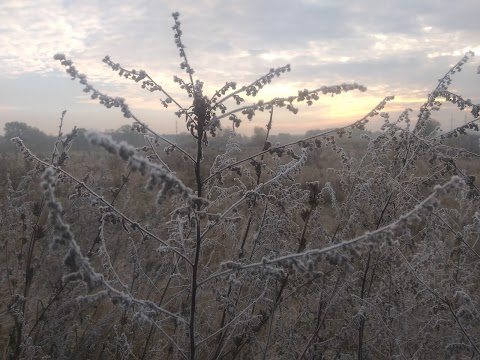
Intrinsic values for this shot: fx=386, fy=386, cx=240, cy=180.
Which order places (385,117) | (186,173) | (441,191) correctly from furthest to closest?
(186,173) → (385,117) → (441,191)

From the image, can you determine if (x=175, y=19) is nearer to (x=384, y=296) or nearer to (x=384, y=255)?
(x=384, y=255)

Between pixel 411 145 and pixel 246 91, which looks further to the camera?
pixel 411 145

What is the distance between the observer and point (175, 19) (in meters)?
2.13

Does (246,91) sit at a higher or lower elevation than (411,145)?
higher

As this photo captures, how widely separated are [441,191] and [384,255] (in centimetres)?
202

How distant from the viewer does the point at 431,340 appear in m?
3.56

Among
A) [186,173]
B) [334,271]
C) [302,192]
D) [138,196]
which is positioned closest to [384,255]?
[334,271]

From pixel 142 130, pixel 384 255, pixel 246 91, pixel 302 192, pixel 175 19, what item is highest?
pixel 175 19

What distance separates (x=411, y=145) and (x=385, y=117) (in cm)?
47

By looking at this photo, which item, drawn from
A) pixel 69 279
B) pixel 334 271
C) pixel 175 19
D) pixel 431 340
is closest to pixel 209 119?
pixel 175 19

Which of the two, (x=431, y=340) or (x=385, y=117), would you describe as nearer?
(x=431, y=340)

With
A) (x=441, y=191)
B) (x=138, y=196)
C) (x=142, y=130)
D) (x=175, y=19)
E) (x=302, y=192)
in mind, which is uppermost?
(x=175, y=19)

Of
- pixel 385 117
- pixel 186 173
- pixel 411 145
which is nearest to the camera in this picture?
pixel 411 145

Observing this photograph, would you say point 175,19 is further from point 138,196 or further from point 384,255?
point 138,196
